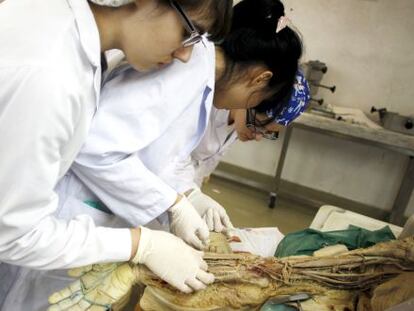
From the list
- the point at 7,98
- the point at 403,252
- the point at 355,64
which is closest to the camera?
the point at 7,98

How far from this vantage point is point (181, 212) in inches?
41.6

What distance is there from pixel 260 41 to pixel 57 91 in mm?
636

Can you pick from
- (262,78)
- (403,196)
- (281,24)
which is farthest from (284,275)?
(403,196)

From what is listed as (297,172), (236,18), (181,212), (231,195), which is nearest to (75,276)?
(181,212)

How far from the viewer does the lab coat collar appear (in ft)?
2.29

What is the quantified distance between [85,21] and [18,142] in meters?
0.27

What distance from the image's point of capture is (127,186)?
0.88 meters

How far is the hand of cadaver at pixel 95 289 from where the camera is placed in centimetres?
80

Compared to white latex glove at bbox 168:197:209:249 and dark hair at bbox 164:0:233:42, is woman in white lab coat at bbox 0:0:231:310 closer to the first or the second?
dark hair at bbox 164:0:233:42

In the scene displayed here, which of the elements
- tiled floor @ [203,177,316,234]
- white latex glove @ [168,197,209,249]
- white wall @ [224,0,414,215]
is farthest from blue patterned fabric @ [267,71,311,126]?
white wall @ [224,0,414,215]

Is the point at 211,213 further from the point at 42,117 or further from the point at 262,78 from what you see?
the point at 42,117

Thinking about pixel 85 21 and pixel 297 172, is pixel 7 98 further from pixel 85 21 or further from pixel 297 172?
pixel 297 172

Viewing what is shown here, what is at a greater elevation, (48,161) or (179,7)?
(179,7)

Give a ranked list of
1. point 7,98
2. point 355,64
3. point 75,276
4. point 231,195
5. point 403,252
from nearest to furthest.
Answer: point 7,98 → point 75,276 → point 403,252 → point 355,64 → point 231,195
